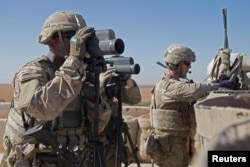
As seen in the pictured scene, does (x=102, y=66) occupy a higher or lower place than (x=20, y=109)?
higher

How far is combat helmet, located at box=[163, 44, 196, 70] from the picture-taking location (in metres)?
4.55

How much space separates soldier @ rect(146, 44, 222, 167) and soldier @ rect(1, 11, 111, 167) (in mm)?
1233

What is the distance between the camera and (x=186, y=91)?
4109 mm

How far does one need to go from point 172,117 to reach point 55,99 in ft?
6.35

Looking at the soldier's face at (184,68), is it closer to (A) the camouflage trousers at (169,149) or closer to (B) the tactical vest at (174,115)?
(B) the tactical vest at (174,115)

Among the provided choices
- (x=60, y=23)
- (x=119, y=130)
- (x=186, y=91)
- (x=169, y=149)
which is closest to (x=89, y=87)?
(x=60, y=23)

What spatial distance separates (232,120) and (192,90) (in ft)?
9.90

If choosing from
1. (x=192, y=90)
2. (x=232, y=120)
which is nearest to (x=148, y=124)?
(x=192, y=90)

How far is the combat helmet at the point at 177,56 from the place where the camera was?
455cm

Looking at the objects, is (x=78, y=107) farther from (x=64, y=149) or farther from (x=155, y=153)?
(x=155, y=153)

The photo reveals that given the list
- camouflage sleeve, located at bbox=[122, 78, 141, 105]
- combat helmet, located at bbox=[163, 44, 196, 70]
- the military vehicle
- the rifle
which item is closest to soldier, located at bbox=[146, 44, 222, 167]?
combat helmet, located at bbox=[163, 44, 196, 70]

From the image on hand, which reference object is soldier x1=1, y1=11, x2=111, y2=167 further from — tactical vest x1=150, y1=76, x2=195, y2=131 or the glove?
tactical vest x1=150, y1=76, x2=195, y2=131

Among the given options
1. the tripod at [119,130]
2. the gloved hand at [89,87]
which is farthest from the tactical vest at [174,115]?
the gloved hand at [89,87]

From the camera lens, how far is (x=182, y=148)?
4445 millimetres
